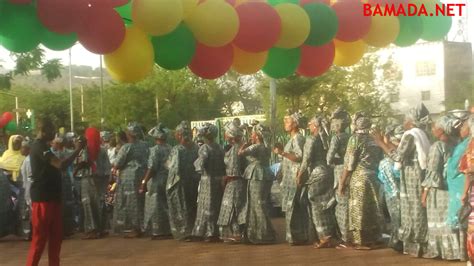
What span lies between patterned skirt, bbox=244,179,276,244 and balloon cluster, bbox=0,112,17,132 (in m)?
3.88

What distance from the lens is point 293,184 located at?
9102 millimetres

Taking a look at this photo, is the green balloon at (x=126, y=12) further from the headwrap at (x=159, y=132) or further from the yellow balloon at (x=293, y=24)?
the headwrap at (x=159, y=132)

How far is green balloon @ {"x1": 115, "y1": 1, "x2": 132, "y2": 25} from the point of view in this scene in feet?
22.4

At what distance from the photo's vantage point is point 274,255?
27.8ft

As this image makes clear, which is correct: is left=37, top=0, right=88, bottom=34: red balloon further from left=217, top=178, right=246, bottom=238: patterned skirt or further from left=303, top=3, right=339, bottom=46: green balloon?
left=217, top=178, right=246, bottom=238: patterned skirt

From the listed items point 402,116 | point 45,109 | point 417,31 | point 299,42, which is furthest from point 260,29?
point 45,109

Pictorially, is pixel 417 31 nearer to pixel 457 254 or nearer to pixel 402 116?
pixel 402 116

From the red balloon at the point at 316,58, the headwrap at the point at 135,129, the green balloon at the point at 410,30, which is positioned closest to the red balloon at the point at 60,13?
the red balloon at the point at 316,58

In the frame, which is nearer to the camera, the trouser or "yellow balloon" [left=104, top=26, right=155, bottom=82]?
"yellow balloon" [left=104, top=26, right=155, bottom=82]

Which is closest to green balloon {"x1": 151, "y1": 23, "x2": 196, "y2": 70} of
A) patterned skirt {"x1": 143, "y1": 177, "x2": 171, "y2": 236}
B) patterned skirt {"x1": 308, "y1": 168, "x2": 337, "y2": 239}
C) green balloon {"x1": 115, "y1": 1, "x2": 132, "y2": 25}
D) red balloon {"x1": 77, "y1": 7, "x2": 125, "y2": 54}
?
green balloon {"x1": 115, "y1": 1, "x2": 132, "y2": 25}

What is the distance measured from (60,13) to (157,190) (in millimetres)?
4220

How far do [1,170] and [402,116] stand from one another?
17.7ft

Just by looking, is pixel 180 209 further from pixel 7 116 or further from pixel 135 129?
pixel 7 116

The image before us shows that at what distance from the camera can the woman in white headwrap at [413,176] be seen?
7891 millimetres
